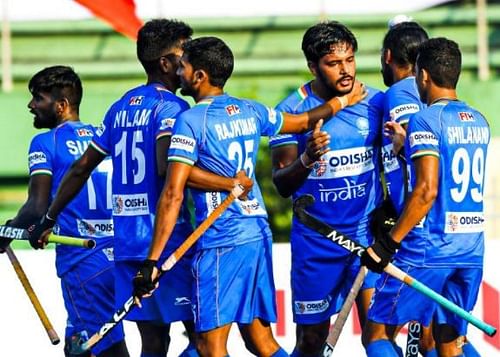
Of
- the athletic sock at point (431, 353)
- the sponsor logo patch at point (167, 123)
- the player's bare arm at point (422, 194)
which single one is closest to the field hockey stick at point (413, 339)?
the athletic sock at point (431, 353)

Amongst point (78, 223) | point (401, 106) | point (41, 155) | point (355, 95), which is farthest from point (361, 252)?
point (41, 155)

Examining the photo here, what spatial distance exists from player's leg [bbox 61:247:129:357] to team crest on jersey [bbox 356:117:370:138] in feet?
6.78

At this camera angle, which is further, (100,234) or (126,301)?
(100,234)

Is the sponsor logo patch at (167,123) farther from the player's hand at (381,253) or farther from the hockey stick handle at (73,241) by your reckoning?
the player's hand at (381,253)

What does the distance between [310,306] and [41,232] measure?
1875mm

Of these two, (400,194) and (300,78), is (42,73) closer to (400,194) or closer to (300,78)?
(400,194)

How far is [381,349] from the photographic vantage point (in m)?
8.73

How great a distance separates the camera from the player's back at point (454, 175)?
332 inches

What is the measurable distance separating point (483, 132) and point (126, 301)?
2454mm

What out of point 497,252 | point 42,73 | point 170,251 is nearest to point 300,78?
point 497,252

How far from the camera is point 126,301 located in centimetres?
902

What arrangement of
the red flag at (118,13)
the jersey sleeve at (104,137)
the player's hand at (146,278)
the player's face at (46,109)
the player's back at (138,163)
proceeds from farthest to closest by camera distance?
1. the red flag at (118,13)
2. the player's face at (46,109)
3. the jersey sleeve at (104,137)
4. the player's back at (138,163)
5. the player's hand at (146,278)

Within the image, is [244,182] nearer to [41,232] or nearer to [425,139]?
[425,139]

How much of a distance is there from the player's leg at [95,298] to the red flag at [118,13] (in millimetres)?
7376
